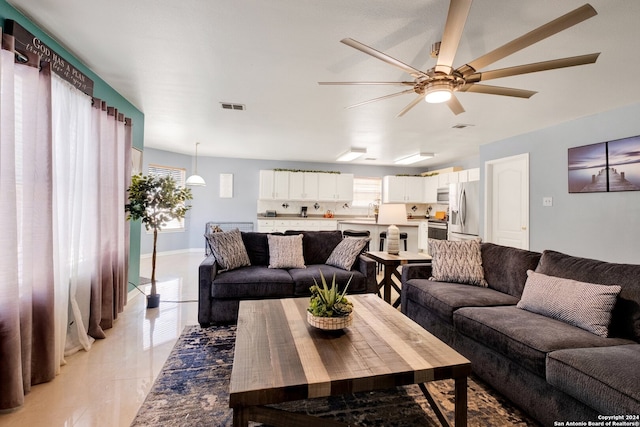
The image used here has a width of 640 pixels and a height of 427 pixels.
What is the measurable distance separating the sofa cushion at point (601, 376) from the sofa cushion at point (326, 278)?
1939mm

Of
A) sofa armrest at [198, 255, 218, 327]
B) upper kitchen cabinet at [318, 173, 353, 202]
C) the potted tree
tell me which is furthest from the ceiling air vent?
upper kitchen cabinet at [318, 173, 353, 202]

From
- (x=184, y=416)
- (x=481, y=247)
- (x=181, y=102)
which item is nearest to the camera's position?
(x=184, y=416)

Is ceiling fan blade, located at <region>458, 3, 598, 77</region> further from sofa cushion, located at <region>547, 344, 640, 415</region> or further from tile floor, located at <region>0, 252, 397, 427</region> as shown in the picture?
tile floor, located at <region>0, 252, 397, 427</region>

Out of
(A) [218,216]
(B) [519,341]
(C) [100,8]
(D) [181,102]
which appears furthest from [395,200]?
(C) [100,8]

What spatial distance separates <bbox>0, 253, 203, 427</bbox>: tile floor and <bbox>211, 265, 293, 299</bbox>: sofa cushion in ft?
1.84

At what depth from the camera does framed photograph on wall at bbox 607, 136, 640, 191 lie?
3.39 metres

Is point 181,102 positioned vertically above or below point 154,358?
above

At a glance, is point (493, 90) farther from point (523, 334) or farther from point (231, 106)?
point (231, 106)

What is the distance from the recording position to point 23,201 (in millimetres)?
1889

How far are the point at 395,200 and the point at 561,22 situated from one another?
22.1 ft

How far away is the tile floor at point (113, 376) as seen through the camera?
5.54 ft

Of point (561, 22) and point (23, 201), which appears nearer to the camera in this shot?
point (561, 22)

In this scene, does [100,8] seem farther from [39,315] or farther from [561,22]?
[561,22]

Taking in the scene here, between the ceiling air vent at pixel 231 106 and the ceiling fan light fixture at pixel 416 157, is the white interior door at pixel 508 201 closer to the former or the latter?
the ceiling fan light fixture at pixel 416 157
